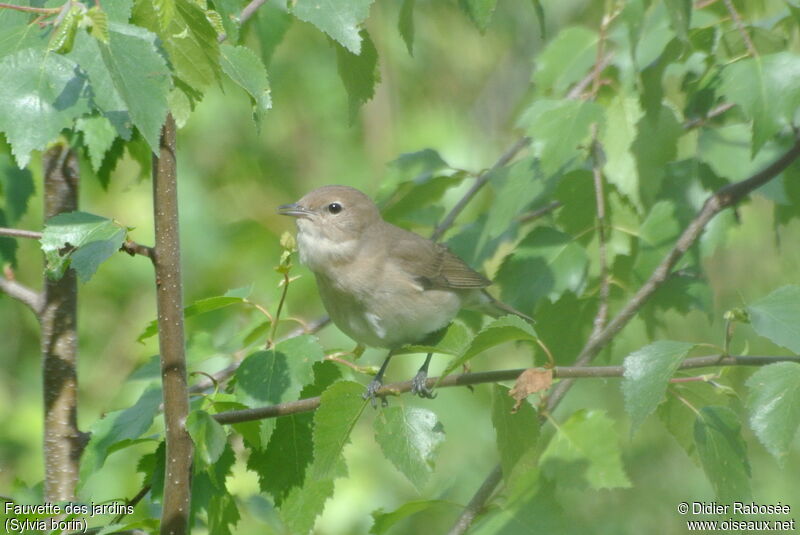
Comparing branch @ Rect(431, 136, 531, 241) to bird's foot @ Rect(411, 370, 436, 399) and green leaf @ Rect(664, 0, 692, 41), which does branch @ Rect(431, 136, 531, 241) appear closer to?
bird's foot @ Rect(411, 370, 436, 399)

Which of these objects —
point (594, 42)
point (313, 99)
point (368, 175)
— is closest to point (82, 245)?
point (594, 42)

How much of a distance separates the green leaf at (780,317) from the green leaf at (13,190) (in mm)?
1903

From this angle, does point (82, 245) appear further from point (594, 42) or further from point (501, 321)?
point (594, 42)

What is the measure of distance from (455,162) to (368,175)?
896 mm

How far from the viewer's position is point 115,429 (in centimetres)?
223

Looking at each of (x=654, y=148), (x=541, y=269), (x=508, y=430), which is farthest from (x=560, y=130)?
(x=508, y=430)

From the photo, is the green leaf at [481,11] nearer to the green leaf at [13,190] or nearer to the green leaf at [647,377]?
the green leaf at [647,377]

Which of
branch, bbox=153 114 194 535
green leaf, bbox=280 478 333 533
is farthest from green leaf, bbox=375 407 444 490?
branch, bbox=153 114 194 535

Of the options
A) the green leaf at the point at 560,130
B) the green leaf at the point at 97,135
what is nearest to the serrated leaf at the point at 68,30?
the green leaf at the point at 97,135

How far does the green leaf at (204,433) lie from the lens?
1837 mm

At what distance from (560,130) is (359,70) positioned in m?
0.70

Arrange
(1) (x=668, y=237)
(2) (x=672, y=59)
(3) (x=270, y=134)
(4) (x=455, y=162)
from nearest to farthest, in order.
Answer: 1. (2) (x=672, y=59)
2. (1) (x=668, y=237)
3. (4) (x=455, y=162)
4. (3) (x=270, y=134)

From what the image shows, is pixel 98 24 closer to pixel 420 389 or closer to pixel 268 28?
pixel 268 28

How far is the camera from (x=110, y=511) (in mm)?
2244
